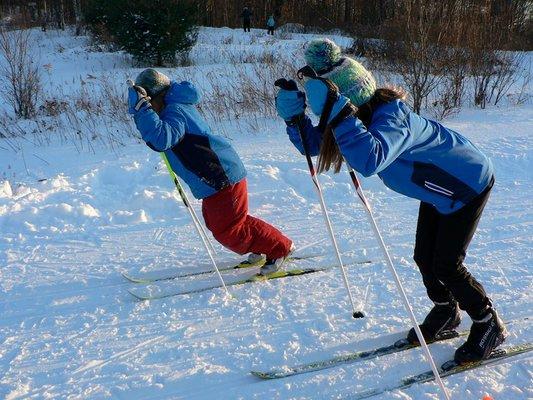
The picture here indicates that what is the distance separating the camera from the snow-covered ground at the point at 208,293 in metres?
2.82

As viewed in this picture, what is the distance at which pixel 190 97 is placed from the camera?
3770mm

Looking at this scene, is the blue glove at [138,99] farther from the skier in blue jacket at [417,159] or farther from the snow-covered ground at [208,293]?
the snow-covered ground at [208,293]

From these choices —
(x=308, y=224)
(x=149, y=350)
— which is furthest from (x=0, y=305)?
(x=308, y=224)

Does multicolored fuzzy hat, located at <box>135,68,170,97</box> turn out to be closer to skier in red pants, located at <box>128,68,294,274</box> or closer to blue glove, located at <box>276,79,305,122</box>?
skier in red pants, located at <box>128,68,294,274</box>

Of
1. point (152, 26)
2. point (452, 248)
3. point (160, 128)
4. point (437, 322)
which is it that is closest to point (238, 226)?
point (160, 128)

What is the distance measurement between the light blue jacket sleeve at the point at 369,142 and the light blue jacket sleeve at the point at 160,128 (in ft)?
4.99

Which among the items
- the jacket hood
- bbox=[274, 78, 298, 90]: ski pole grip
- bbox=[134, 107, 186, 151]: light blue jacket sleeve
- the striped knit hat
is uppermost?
the striped knit hat

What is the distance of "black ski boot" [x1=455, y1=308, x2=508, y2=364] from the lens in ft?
9.23

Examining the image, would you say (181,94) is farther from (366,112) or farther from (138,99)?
(366,112)

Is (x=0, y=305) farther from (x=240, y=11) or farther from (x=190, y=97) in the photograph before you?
(x=240, y=11)

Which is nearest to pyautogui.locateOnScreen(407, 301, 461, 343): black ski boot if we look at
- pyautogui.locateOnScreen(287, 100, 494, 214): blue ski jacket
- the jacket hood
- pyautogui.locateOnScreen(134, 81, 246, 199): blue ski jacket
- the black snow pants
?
the black snow pants

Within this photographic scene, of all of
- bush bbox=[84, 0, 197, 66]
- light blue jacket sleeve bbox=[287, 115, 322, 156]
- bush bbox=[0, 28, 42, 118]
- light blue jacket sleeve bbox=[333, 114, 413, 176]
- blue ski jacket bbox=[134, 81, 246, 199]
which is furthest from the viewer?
bush bbox=[84, 0, 197, 66]

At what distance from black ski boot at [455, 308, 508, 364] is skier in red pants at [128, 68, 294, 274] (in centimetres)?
→ 163

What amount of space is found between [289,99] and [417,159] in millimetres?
752
